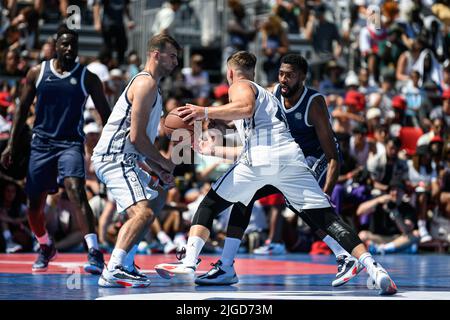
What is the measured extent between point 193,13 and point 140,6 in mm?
1238

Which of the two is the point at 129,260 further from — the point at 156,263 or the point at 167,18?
the point at 167,18

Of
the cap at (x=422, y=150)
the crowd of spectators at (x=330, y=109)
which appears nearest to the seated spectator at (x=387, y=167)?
the crowd of spectators at (x=330, y=109)

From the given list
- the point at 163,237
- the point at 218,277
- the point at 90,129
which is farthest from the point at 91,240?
the point at 163,237

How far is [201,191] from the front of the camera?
1465cm

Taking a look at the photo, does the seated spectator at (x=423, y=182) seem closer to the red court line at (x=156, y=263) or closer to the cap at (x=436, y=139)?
the cap at (x=436, y=139)

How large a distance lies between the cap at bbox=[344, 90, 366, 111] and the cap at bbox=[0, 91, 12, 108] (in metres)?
5.65

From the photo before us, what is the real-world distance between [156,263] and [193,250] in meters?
3.74

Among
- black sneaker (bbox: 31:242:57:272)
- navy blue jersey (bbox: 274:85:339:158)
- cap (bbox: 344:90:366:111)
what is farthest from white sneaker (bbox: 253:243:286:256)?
navy blue jersey (bbox: 274:85:339:158)

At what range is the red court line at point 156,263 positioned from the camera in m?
9.91

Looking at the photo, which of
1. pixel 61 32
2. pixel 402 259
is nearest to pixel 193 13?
pixel 402 259

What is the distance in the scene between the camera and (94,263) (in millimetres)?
8961


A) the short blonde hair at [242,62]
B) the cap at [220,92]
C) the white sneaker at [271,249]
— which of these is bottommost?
the white sneaker at [271,249]

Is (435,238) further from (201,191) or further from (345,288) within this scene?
(345,288)

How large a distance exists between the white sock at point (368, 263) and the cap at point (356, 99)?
32.2 feet
